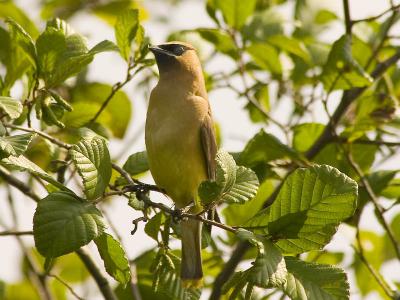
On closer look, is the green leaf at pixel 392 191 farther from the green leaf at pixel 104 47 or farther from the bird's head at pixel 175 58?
the green leaf at pixel 104 47

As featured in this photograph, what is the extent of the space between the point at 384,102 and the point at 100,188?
2.27 metres

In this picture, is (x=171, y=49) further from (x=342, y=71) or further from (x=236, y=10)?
(x=342, y=71)

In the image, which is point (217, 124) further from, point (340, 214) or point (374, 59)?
point (340, 214)

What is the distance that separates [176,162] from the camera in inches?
171

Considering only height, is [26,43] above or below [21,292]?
above

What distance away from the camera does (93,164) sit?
123 inches

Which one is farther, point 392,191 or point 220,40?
point 220,40

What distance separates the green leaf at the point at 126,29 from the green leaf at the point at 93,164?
89 centimetres

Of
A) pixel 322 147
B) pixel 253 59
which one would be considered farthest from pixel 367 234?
pixel 253 59

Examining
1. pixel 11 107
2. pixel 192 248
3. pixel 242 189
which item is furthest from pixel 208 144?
pixel 11 107

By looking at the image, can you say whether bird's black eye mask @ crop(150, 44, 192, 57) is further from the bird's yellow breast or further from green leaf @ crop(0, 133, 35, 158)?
green leaf @ crop(0, 133, 35, 158)

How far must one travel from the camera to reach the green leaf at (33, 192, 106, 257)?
277cm

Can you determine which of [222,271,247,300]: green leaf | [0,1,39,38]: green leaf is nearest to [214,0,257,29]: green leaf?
[0,1,39,38]: green leaf

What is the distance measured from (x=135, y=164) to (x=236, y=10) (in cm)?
138
